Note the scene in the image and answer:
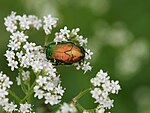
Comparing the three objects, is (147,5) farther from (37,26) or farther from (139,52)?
(37,26)

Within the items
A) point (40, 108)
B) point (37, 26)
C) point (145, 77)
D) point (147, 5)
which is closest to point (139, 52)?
point (145, 77)

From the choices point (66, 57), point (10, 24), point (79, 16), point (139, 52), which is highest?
point (79, 16)

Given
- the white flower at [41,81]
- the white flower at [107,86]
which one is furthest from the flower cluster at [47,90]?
the white flower at [107,86]

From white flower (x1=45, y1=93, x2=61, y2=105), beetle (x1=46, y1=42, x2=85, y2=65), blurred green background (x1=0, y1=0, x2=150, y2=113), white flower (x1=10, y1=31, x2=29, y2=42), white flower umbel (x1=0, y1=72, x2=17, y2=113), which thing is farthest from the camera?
blurred green background (x1=0, y1=0, x2=150, y2=113)

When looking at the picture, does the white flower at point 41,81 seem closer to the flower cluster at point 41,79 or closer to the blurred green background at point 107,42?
the flower cluster at point 41,79

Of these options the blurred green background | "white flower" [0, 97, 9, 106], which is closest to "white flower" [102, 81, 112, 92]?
"white flower" [0, 97, 9, 106]

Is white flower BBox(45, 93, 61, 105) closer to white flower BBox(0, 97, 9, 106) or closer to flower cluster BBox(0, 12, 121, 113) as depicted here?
flower cluster BBox(0, 12, 121, 113)
